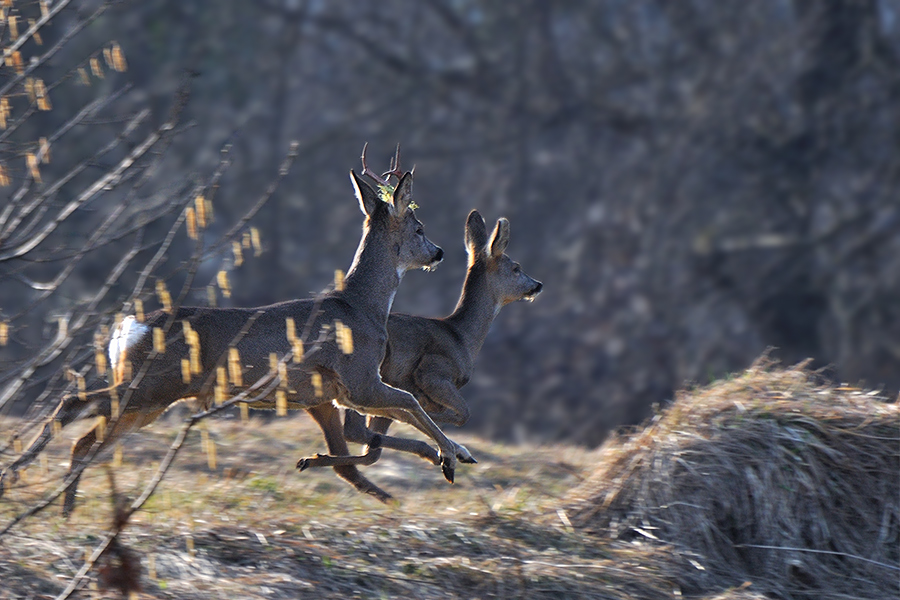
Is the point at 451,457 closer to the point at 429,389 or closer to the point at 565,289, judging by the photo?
the point at 429,389

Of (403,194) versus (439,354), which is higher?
(403,194)

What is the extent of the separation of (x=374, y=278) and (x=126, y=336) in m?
1.65

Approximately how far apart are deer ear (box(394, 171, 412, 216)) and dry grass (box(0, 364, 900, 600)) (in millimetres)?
1829

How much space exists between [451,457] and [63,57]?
17954 mm

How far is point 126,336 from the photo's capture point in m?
6.45

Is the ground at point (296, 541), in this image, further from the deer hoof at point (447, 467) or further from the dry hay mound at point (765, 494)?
the dry hay mound at point (765, 494)

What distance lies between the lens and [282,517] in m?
6.18

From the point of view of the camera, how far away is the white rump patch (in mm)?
6449

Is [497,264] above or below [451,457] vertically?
above

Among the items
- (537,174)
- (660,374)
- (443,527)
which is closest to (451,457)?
(443,527)

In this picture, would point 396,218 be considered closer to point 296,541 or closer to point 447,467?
point 447,467

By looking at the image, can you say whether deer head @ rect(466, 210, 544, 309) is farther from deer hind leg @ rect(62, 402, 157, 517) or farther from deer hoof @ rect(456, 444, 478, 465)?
deer hind leg @ rect(62, 402, 157, 517)

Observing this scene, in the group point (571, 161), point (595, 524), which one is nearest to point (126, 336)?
point (595, 524)

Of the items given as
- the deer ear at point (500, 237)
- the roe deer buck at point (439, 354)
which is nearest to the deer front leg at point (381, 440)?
the roe deer buck at point (439, 354)
